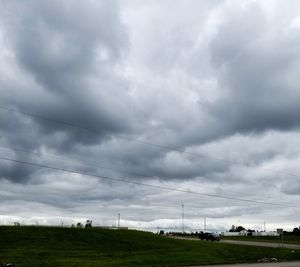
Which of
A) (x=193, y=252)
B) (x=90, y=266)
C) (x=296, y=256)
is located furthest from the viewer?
(x=296, y=256)

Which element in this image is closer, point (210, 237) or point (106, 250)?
point (106, 250)

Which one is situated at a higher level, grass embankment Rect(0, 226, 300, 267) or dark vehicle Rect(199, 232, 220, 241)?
dark vehicle Rect(199, 232, 220, 241)

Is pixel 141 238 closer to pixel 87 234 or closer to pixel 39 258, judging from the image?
pixel 87 234

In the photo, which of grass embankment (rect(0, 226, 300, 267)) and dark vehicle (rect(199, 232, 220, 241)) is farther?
dark vehicle (rect(199, 232, 220, 241))

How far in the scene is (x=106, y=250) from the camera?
66188mm

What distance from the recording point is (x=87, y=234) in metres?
80.5

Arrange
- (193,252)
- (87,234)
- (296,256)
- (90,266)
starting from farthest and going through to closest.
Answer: (87,234) < (296,256) < (193,252) < (90,266)

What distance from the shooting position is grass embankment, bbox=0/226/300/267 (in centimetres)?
5297

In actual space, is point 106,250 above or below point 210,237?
below

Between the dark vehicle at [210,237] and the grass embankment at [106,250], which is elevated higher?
the dark vehicle at [210,237]

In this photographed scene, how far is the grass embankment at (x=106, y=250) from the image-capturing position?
174ft

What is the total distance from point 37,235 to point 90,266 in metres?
31.2

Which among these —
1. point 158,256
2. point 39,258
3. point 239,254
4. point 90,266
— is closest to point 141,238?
point 239,254

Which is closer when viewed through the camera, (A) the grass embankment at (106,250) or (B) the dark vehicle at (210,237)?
(A) the grass embankment at (106,250)
